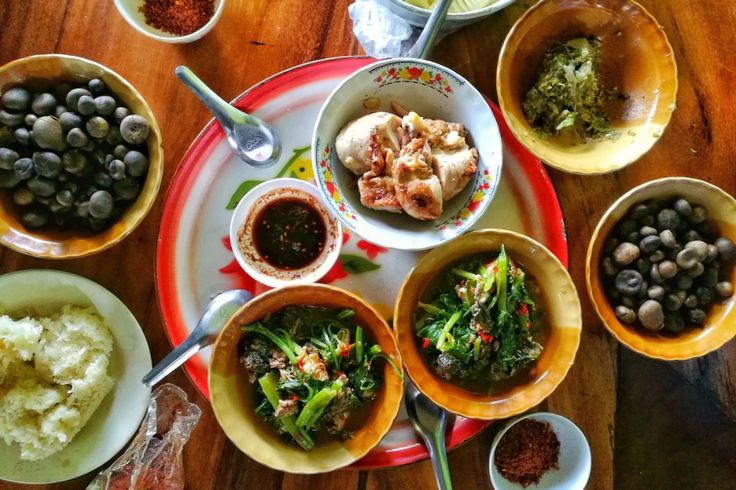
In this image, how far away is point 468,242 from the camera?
191 cm

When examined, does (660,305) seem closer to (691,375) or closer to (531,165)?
(691,375)

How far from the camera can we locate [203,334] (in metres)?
1.95

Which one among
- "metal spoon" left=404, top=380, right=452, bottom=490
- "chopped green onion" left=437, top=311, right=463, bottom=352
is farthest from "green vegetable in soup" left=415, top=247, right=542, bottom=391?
"metal spoon" left=404, top=380, right=452, bottom=490

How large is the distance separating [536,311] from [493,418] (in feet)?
1.21

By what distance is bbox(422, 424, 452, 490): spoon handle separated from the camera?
1.96 m

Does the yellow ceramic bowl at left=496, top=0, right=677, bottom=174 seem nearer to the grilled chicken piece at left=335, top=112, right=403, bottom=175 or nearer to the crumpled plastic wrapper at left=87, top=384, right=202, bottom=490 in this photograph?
the grilled chicken piece at left=335, top=112, right=403, bottom=175

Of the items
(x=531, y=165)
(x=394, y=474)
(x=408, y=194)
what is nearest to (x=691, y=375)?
(x=531, y=165)

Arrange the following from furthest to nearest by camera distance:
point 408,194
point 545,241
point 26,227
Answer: point 545,241 < point 26,227 < point 408,194

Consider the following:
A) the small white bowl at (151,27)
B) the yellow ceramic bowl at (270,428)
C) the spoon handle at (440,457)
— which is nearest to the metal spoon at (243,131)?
the small white bowl at (151,27)

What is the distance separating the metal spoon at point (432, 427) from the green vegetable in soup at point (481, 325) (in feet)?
0.47

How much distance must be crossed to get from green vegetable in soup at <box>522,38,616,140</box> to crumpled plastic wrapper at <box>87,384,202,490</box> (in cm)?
149

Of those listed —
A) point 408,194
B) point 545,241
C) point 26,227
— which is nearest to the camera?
point 408,194

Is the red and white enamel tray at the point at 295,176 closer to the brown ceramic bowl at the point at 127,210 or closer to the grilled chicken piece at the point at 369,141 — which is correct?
the brown ceramic bowl at the point at 127,210

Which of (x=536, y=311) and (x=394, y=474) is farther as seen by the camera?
(x=394, y=474)
